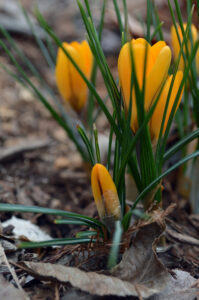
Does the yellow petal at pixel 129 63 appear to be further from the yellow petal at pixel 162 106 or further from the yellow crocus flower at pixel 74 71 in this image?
the yellow crocus flower at pixel 74 71

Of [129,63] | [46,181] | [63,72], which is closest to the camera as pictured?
[129,63]

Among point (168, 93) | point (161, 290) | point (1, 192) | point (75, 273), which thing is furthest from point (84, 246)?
point (1, 192)

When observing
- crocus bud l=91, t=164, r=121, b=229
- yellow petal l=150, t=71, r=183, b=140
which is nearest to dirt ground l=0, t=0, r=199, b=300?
crocus bud l=91, t=164, r=121, b=229

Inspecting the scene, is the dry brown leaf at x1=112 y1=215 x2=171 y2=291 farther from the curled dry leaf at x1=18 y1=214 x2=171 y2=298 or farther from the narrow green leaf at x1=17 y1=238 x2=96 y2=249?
the narrow green leaf at x1=17 y1=238 x2=96 y2=249

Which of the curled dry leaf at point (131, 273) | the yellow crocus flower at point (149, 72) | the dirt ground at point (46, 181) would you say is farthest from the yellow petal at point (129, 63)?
the dirt ground at point (46, 181)

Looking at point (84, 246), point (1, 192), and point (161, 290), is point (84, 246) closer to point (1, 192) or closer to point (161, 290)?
point (161, 290)

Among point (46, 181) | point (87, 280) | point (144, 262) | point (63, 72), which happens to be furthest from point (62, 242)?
point (46, 181)

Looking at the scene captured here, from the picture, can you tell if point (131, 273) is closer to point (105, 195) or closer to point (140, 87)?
point (105, 195)

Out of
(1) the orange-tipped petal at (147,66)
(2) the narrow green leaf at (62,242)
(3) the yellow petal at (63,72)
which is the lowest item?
(2) the narrow green leaf at (62,242)
